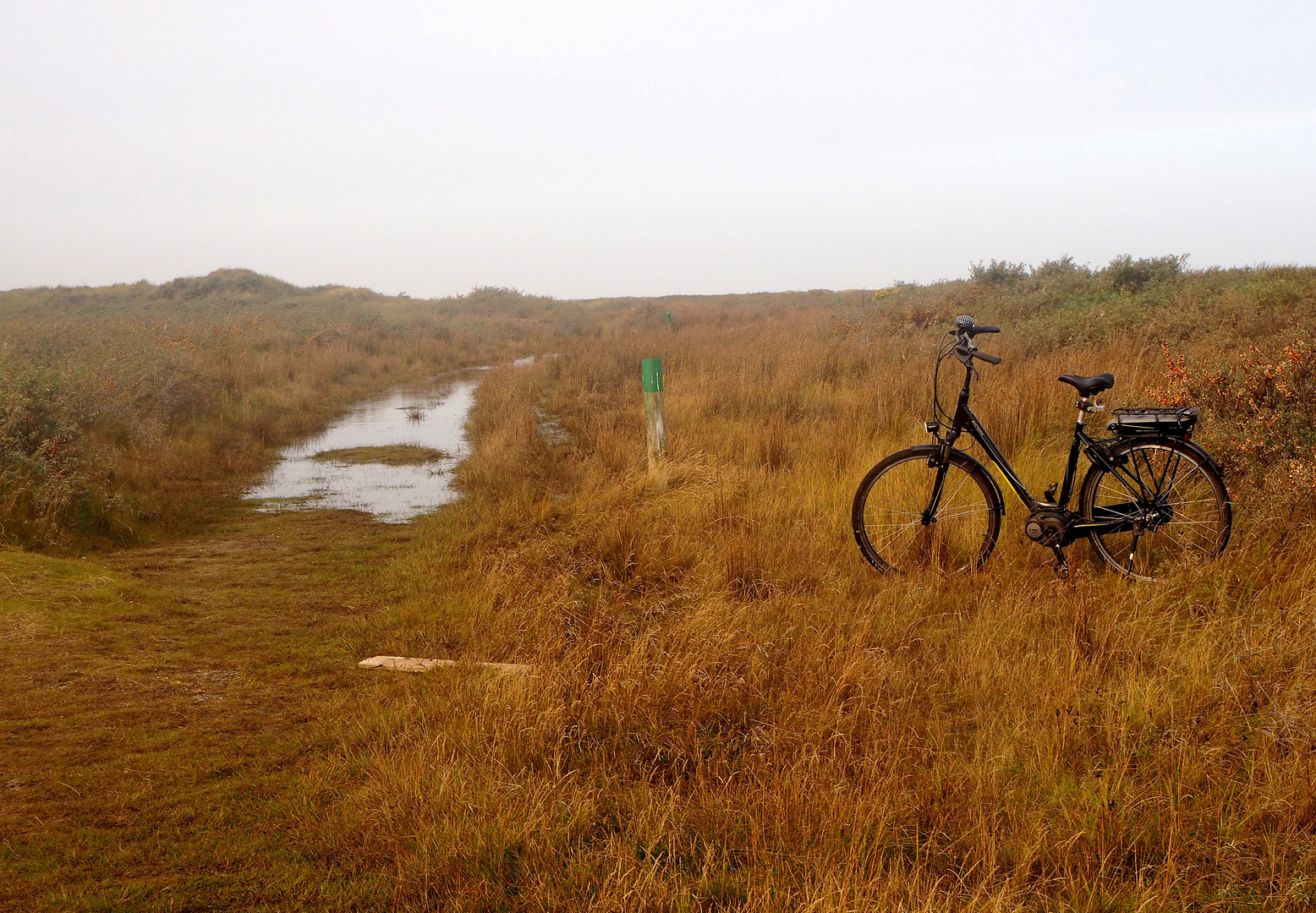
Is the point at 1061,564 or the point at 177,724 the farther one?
the point at 1061,564

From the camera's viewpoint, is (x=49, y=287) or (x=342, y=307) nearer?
(x=342, y=307)

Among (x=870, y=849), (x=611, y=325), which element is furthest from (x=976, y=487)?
A: (x=611, y=325)

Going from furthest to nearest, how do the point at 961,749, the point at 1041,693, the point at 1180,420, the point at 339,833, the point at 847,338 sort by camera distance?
the point at 847,338 < the point at 1180,420 < the point at 1041,693 < the point at 961,749 < the point at 339,833

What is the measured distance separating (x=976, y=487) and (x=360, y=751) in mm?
4406

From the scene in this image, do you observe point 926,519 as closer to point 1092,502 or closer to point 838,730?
point 1092,502

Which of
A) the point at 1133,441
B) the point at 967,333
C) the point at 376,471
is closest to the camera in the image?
the point at 1133,441

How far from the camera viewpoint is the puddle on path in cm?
923

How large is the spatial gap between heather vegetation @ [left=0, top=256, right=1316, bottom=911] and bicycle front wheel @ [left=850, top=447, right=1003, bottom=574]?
23 cm

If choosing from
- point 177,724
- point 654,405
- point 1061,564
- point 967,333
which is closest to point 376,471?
point 654,405

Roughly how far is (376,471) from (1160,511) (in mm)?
8946

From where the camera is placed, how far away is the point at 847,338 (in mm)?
17438

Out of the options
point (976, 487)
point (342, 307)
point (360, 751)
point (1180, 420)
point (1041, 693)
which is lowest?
point (360, 751)

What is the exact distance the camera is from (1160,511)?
499 cm

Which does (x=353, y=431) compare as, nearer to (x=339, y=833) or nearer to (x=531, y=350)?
(x=339, y=833)
